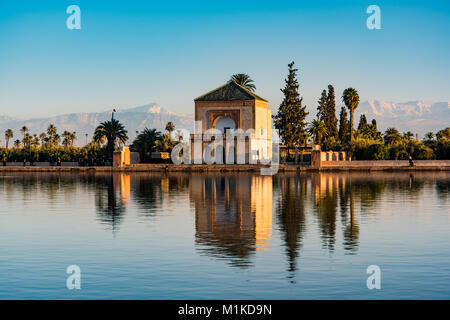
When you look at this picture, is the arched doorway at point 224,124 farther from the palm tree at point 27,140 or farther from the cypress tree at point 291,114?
the palm tree at point 27,140

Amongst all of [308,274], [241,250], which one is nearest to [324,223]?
[241,250]

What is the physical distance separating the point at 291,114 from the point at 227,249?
212 ft

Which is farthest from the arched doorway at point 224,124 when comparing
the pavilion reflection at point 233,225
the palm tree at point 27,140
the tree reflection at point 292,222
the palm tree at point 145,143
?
the palm tree at point 27,140

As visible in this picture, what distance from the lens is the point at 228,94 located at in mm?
74625

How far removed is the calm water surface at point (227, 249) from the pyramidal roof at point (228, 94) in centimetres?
4938

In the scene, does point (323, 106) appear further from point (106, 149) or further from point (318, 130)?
point (106, 149)

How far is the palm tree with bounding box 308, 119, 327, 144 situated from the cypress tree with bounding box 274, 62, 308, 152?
46.3 ft

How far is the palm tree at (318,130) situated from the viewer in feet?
301

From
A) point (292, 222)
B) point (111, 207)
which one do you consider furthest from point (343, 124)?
point (292, 222)

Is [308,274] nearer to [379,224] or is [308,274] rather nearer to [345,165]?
[379,224]

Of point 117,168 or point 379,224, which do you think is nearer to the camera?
point 379,224

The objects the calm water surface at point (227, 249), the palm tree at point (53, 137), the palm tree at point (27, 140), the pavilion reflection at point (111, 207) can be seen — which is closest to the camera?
the calm water surface at point (227, 249)

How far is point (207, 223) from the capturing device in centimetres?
1883
